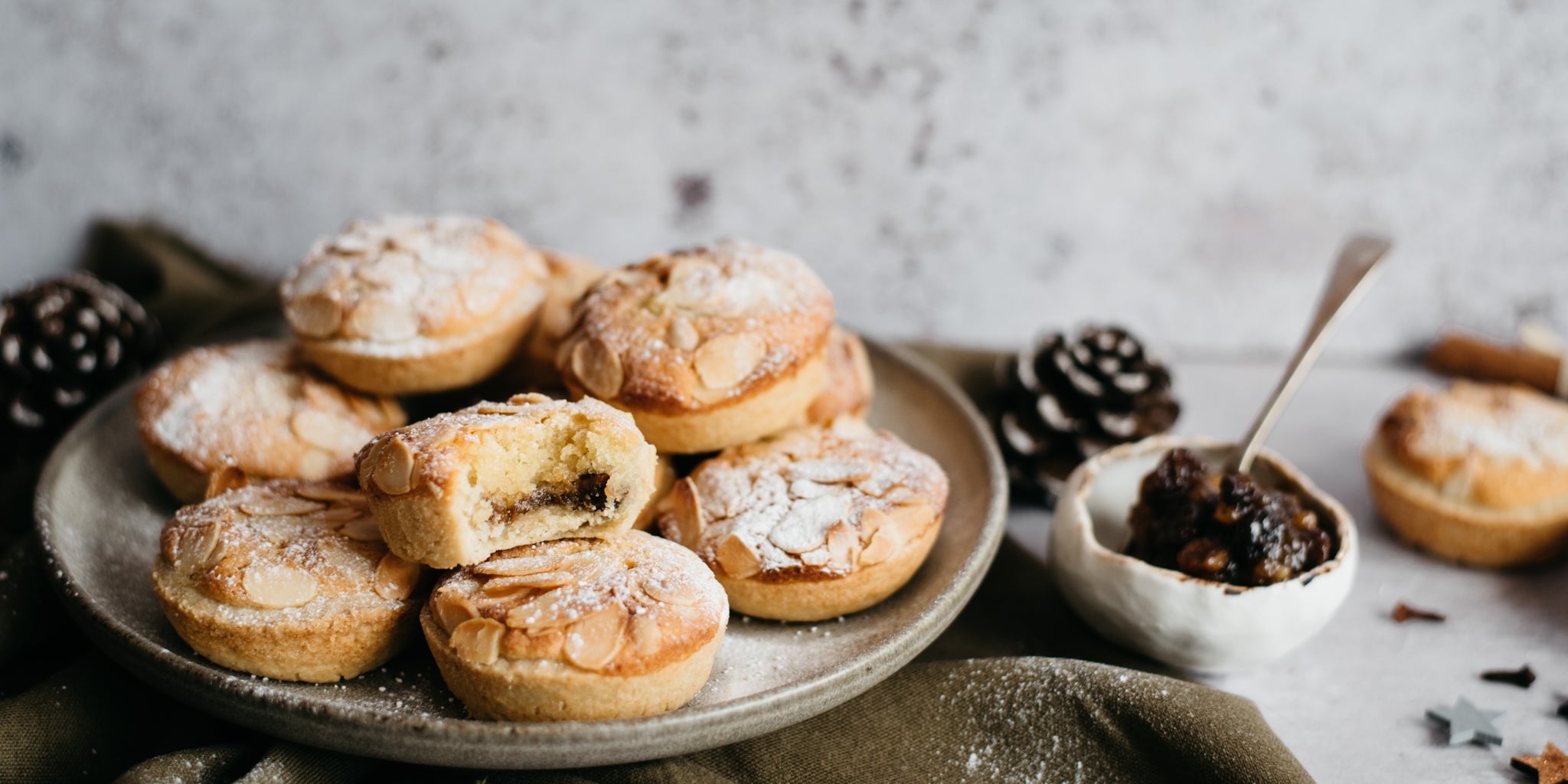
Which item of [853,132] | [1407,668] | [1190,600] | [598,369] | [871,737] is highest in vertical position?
[853,132]

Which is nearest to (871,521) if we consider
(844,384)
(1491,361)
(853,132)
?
(844,384)

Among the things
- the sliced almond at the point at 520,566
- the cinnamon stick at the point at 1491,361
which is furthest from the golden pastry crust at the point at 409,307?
the cinnamon stick at the point at 1491,361

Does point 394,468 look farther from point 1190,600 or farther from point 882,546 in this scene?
point 1190,600

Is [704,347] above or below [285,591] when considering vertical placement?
above

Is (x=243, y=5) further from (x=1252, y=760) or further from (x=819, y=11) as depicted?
(x=1252, y=760)

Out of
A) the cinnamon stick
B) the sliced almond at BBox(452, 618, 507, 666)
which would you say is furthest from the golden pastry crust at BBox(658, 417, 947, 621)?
the cinnamon stick

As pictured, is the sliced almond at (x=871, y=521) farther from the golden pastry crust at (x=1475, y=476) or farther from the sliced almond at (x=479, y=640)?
the golden pastry crust at (x=1475, y=476)
